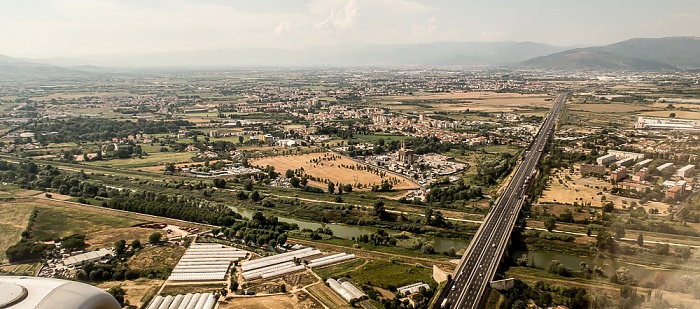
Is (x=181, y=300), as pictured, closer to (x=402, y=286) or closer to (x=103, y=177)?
(x=402, y=286)

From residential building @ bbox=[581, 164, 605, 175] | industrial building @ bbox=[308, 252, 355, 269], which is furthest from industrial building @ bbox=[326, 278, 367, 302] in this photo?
residential building @ bbox=[581, 164, 605, 175]

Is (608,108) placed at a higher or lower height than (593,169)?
A: higher

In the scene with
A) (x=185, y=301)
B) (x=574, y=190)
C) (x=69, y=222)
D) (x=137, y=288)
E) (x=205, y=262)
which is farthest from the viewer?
(x=574, y=190)

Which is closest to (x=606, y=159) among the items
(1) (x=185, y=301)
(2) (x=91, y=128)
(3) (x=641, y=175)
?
(3) (x=641, y=175)

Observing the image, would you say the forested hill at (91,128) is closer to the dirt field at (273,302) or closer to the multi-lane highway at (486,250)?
the multi-lane highway at (486,250)

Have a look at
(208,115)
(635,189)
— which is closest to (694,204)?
(635,189)

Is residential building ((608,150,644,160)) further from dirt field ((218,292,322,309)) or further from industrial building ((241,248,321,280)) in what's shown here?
dirt field ((218,292,322,309))

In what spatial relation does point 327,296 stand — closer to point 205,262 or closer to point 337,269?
point 337,269
